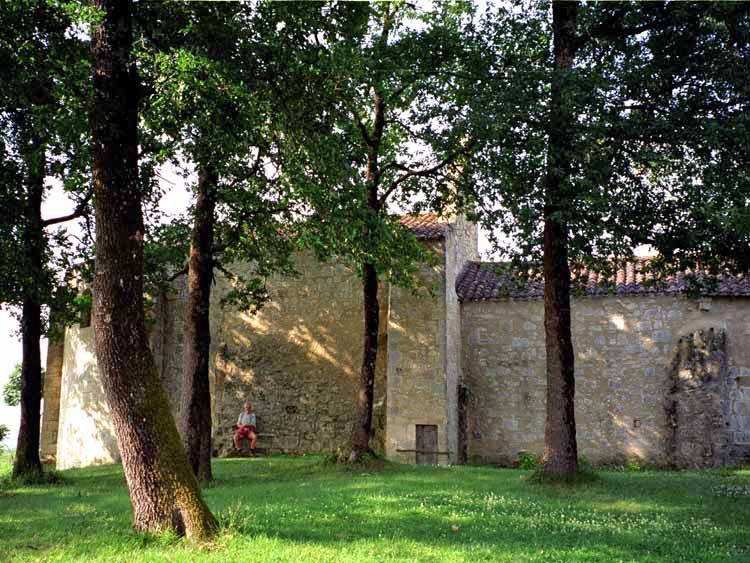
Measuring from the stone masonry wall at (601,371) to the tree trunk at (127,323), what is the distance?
14.8 meters

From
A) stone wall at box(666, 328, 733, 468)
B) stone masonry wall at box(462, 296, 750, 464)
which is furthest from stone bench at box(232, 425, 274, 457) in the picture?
stone wall at box(666, 328, 733, 468)

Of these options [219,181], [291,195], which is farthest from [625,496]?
[219,181]

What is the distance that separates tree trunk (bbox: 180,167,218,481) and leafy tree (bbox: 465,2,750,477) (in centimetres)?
541

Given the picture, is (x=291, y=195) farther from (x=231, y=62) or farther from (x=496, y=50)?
(x=496, y=50)

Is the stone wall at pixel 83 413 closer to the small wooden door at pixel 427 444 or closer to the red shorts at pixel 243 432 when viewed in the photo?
the red shorts at pixel 243 432

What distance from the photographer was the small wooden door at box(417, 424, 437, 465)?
1903 centimetres

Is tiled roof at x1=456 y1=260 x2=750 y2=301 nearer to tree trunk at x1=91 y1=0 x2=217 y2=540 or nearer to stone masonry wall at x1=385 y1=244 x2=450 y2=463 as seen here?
stone masonry wall at x1=385 y1=244 x2=450 y2=463

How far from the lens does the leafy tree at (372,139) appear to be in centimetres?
996

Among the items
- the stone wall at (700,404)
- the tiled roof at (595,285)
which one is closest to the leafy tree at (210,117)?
the tiled roof at (595,285)

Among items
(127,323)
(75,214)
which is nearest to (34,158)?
(75,214)

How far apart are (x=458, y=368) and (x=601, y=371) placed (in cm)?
411

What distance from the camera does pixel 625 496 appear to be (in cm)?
1136

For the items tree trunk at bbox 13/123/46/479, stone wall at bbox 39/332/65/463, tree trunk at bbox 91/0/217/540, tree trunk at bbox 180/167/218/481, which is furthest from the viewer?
stone wall at bbox 39/332/65/463

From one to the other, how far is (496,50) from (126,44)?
25.2ft
